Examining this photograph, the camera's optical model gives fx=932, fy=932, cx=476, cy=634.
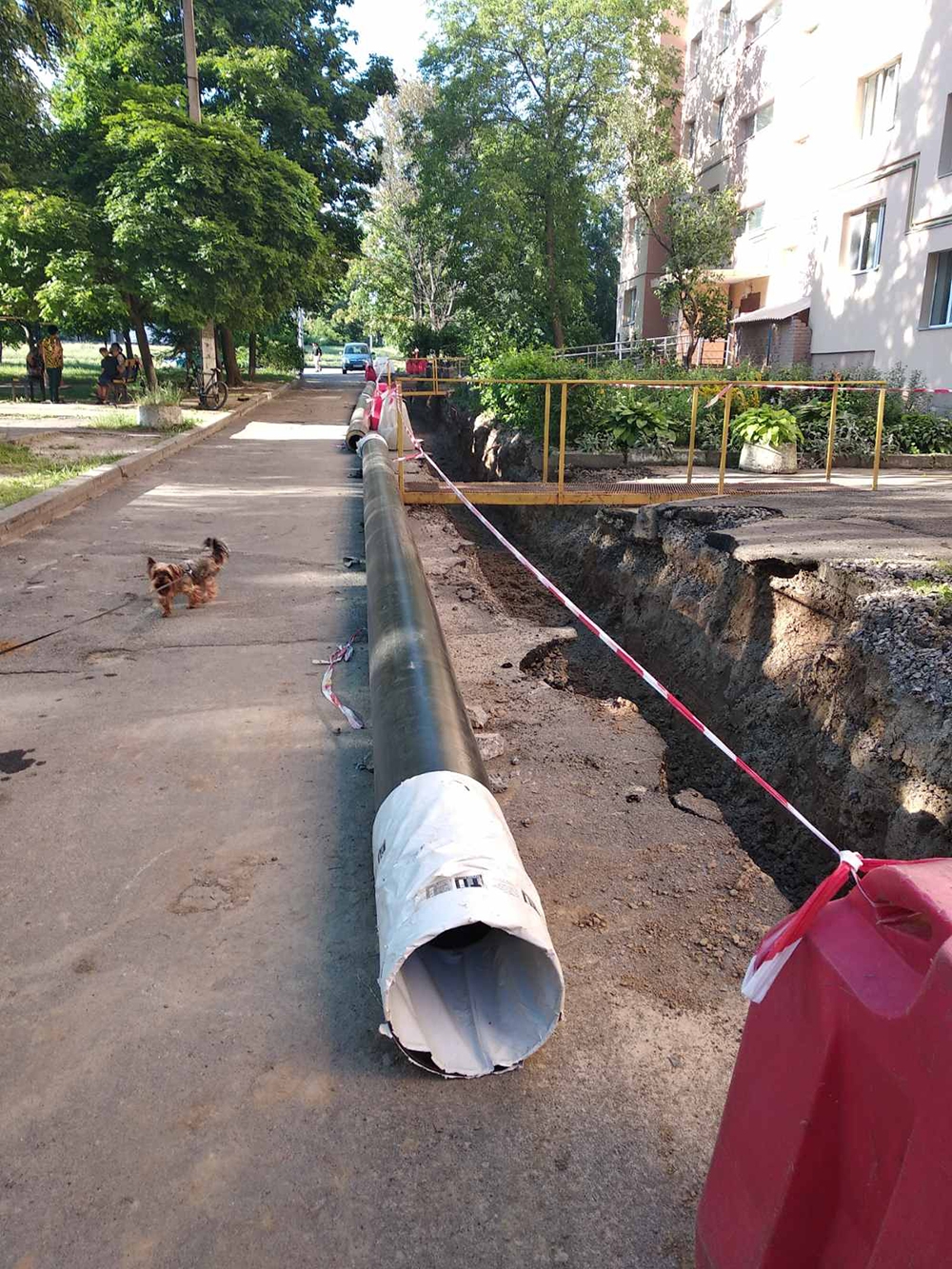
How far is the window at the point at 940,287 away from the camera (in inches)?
679

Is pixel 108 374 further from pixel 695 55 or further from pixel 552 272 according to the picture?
pixel 695 55

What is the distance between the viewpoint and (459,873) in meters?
2.59

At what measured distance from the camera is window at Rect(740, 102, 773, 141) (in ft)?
87.2

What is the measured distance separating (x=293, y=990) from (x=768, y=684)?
158 inches

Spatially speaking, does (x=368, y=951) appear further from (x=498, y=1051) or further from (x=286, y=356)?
(x=286, y=356)

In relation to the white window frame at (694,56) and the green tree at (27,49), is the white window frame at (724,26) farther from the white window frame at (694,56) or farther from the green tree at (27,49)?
the green tree at (27,49)

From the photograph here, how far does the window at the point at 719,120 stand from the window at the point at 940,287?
15.4m

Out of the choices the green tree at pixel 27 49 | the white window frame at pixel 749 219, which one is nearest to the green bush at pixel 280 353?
the white window frame at pixel 749 219

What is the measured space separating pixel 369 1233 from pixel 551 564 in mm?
9340

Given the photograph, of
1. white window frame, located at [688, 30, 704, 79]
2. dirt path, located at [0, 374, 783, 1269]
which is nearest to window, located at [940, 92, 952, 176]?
dirt path, located at [0, 374, 783, 1269]

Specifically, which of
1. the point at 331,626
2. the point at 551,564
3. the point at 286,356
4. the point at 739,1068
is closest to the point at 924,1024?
the point at 739,1068

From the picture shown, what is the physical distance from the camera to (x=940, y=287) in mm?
17422

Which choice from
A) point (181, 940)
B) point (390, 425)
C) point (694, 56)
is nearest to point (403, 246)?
point (694, 56)

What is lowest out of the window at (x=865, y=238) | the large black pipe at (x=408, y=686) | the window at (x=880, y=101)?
the large black pipe at (x=408, y=686)
